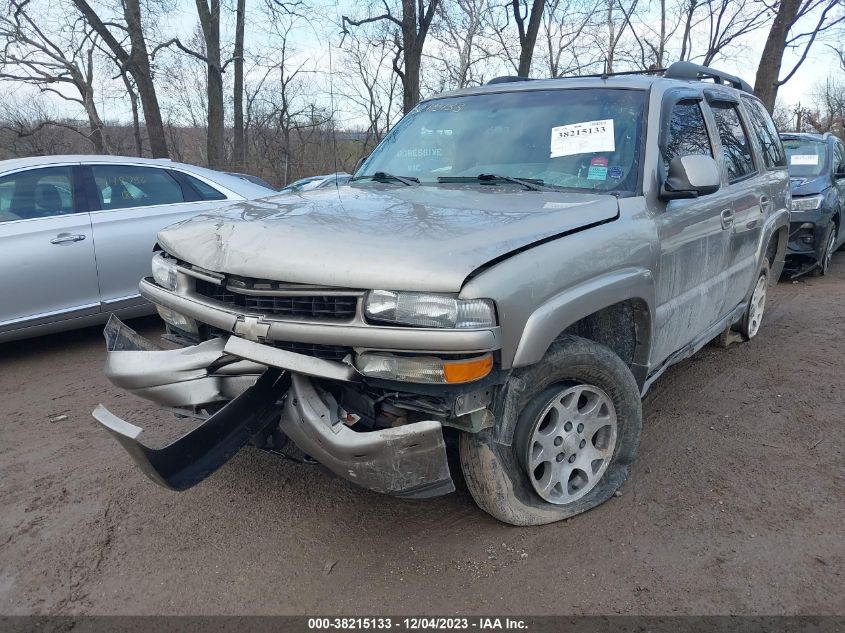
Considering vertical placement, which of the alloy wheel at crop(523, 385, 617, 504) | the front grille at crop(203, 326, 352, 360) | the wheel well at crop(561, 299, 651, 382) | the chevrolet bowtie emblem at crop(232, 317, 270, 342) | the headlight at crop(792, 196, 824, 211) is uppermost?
the headlight at crop(792, 196, 824, 211)

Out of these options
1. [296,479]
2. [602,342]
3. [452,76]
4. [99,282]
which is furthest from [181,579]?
[452,76]

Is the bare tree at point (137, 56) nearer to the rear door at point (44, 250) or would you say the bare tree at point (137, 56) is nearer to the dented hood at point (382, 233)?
the rear door at point (44, 250)

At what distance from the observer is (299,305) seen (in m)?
2.38

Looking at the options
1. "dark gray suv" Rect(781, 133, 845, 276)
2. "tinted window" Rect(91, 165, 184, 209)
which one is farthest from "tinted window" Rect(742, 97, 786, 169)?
"tinted window" Rect(91, 165, 184, 209)

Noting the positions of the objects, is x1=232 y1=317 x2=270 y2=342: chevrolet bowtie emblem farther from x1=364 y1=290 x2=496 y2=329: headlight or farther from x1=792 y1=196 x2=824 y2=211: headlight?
x1=792 y1=196 x2=824 y2=211: headlight

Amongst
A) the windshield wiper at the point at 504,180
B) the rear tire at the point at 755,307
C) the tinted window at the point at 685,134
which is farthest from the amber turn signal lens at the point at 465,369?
the rear tire at the point at 755,307

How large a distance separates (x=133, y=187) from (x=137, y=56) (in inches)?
431

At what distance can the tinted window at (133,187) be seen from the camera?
5355 millimetres

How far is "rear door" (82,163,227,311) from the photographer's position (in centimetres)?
521

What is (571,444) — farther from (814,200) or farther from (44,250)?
(814,200)

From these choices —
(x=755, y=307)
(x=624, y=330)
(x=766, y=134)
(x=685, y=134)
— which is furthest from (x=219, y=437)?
(x=766, y=134)

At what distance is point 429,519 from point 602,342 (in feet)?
4.04

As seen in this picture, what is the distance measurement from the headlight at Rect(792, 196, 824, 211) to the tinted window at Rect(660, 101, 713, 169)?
15.9ft

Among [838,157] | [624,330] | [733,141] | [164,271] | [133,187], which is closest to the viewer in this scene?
[164,271]
